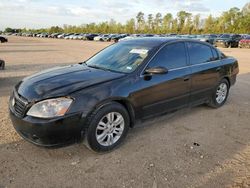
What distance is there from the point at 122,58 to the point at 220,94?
275 cm

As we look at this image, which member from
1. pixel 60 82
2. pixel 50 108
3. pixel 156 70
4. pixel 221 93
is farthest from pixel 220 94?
pixel 50 108

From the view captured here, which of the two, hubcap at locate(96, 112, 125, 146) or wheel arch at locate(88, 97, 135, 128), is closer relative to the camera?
wheel arch at locate(88, 97, 135, 128)

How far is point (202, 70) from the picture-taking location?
504cm

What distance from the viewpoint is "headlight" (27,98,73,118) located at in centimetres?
321

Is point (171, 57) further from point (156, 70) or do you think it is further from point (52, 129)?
point (52, 129)

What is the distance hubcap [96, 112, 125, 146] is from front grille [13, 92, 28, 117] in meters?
1.01

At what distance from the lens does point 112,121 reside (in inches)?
146

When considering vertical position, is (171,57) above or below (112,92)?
above

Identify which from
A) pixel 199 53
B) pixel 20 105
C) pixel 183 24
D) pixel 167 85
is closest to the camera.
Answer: pixel 20 105

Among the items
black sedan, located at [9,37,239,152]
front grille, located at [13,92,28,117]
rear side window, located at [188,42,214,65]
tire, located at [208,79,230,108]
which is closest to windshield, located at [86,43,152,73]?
black sedan, located at [9,37,239,152]

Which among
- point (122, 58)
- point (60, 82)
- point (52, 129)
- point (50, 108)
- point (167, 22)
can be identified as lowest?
point (52, 129)

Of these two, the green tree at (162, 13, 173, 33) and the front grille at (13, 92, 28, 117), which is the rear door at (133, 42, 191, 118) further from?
the green tree at (162, 13, 173, 33)

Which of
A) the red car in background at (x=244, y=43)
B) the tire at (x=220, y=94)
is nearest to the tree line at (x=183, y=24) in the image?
the red car in background at (x=244, y=43)

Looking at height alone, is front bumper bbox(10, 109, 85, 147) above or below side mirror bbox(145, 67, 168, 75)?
below
